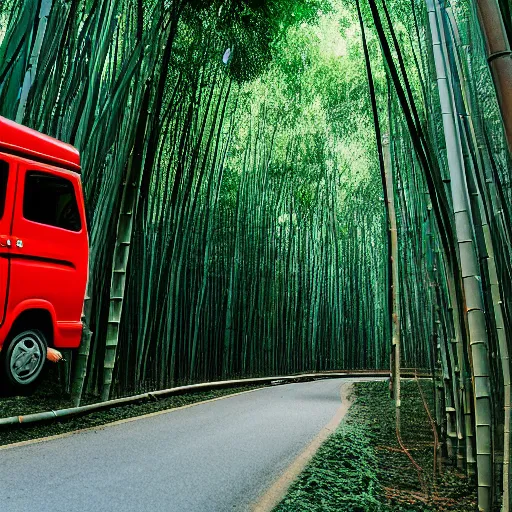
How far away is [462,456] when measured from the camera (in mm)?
3016

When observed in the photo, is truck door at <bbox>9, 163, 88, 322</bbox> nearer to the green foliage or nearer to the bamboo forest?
the bamboo forest

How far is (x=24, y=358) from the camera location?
221 centimetres

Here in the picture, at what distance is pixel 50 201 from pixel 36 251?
Result: 0.79 feet

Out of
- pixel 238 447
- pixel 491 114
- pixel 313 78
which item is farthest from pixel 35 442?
pixel 313 78

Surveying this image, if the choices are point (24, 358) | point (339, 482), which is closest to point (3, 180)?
point (24, 358)

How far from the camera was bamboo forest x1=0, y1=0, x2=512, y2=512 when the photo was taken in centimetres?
187

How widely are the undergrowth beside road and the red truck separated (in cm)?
102

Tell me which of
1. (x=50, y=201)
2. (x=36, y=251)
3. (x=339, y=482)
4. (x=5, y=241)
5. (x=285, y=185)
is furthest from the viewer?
(x=285, y=185)

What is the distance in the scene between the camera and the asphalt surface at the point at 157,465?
2.14m

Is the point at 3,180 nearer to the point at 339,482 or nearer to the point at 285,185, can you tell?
the point at 339,482

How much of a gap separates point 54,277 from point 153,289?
9.26 feet

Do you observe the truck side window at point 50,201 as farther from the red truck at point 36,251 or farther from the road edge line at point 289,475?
the road edge line at point 289,475

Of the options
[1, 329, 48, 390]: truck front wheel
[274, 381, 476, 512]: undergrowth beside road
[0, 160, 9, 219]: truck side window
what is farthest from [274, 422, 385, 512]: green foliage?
[0, 160, 9, 219]: truck side window

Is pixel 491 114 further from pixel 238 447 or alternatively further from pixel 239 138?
pixel 239 138
